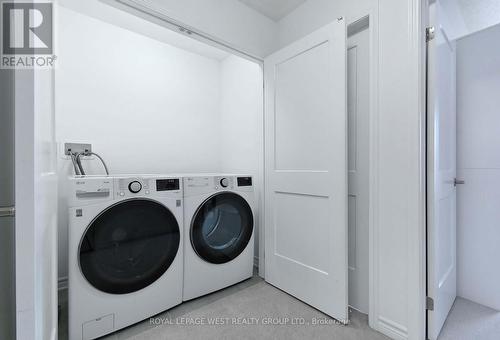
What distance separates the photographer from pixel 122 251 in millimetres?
1435

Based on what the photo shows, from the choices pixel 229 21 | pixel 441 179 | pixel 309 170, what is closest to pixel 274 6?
pixel 229 21

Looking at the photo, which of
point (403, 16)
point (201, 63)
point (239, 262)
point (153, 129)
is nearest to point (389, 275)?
point (239, 262)

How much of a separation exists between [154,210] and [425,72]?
1809 millimetres

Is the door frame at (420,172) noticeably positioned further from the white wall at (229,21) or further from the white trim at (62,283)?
the white trim at (62,283)

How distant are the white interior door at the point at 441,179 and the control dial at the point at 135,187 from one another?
5.59ft

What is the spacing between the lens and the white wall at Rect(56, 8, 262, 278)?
6.42 ft

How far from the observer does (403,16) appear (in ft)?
4.35

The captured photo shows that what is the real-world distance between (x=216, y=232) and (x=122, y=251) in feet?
2.24

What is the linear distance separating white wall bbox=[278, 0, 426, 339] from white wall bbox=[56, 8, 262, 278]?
1076 mm

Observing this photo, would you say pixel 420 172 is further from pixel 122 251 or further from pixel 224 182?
pixel 122 251

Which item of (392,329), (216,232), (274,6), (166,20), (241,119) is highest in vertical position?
(274,6)

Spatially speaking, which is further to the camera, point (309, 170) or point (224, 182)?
point (224, 182)

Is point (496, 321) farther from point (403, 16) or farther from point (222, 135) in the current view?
point (222, 135)

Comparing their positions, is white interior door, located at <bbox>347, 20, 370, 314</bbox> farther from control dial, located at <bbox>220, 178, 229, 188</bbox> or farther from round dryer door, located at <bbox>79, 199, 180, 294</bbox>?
round dryer door, located at <bbox>79, 199, 180, 294</bbox>
